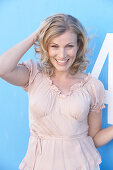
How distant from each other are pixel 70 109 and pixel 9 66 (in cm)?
37

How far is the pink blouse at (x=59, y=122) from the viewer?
126cm

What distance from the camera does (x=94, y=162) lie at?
4.40 feet

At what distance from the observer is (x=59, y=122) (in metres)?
1.28

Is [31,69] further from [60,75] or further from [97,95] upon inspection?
[97,95]

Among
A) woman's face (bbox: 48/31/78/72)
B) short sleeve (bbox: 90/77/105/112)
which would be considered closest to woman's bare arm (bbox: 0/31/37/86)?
woman's face (bbox: 48/31/78/72)

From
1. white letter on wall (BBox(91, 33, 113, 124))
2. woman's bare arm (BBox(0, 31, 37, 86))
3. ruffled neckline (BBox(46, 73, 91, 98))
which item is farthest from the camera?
white letter on wall (BBox(91, 33, 113, 124))

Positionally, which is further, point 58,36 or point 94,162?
point 94,162

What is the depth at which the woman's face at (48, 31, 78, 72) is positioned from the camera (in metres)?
1.22

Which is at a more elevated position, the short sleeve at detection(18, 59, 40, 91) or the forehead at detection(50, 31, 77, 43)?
the forehead at detection(50, 31, 77, 43)

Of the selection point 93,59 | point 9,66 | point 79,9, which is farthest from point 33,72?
point 79,9

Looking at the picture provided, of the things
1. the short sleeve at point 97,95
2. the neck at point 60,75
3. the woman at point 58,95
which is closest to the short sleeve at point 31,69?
the woman at point 58,95

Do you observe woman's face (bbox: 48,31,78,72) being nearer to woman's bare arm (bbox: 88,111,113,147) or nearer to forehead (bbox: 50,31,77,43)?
forehead (bbox: 50,31,77,43)

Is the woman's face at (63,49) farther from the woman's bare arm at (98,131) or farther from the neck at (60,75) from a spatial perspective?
the woman's bare arm at (98,131)

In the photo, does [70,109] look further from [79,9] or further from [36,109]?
[79,9]
